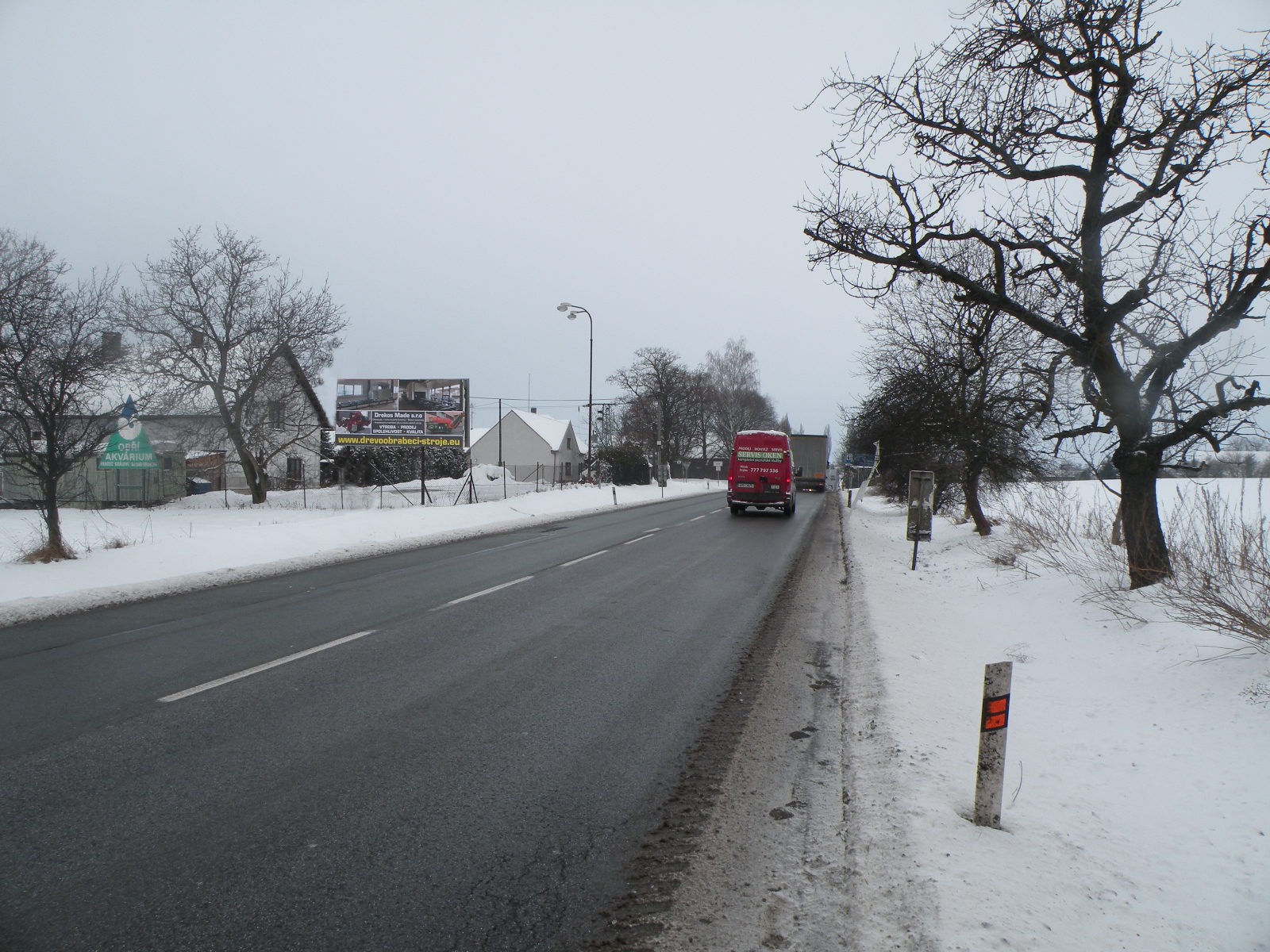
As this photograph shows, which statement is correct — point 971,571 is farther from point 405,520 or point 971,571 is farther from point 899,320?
point 405,520

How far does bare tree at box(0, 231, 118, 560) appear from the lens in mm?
11445

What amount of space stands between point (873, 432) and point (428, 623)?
1592 cm

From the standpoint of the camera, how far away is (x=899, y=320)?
62.5 feet

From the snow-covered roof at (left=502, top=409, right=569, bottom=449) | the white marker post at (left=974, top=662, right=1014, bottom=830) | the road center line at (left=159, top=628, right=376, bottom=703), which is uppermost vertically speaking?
the snow-covered roof at (left=502, top=409, right=569, bottom=449)

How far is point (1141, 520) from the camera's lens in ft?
25.1

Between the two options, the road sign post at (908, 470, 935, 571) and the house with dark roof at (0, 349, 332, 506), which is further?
the house with dark roof at (0, 349, 332, 506)

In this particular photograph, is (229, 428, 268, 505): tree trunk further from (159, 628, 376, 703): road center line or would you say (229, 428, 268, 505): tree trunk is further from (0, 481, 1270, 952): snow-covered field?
(159, 628, 376, 703): road center line

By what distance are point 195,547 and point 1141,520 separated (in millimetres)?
14337

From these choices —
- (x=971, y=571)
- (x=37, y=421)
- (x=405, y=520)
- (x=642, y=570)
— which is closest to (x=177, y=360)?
(x=405, y=520)

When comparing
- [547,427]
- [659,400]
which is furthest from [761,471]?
[547,427]

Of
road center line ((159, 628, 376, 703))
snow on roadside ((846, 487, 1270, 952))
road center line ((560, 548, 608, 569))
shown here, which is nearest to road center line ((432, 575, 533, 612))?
road center line ((560, 548, 608, 569))

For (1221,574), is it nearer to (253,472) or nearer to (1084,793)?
(1084,793)

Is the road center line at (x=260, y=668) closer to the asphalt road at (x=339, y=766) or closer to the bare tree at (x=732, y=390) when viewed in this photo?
the asphalt road at (x=339, y=766)

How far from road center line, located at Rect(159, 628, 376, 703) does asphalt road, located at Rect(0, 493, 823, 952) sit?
3cm
